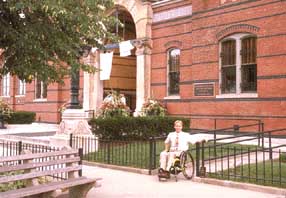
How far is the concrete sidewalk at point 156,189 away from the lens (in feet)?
28.6

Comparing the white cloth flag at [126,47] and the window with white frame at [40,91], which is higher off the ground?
the white cloth flag at [126,47]

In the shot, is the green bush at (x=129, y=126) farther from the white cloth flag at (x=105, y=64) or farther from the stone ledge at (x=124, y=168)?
the white cloth flag at (x=105, y=64)

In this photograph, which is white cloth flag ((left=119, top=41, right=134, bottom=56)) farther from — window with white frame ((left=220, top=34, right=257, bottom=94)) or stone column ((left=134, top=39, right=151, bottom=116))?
window with white frame ((left=220, top=34, right=257, bottom=94))

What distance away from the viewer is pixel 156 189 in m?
9.38

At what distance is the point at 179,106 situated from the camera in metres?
21.0

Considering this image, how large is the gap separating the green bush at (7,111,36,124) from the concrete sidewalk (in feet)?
61.6

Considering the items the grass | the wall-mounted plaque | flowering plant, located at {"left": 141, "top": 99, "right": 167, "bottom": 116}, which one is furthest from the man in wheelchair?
flowering plant, located at {"left": 141, "top": 99, "right": 167, "bottom": 116}

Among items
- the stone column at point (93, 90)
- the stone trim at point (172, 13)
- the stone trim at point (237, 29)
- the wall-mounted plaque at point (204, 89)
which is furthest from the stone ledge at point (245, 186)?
the stone column at point (93, 90)

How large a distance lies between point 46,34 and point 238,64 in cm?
1126

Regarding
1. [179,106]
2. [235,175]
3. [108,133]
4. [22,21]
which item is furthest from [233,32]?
[22,21]

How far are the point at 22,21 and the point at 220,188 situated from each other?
16.7ft

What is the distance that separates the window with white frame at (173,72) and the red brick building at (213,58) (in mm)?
46

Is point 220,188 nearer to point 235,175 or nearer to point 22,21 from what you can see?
point 235,175

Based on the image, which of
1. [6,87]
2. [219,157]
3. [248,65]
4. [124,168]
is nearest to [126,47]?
[248,65]
